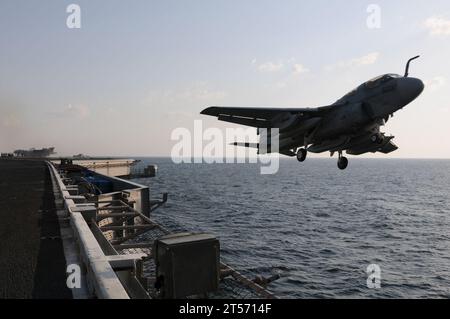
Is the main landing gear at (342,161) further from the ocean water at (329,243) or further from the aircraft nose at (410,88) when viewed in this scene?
the ocean water at (329,243)

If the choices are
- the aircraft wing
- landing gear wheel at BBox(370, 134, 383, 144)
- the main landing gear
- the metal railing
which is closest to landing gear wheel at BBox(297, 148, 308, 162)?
the main landing gear

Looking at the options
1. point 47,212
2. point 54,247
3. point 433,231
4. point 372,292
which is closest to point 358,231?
point 433,231

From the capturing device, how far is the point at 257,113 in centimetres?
1962

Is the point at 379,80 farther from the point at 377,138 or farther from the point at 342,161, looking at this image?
the point at 342,161

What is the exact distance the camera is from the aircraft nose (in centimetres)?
1512

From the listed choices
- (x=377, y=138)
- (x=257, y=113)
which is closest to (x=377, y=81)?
(x=377, y=138)

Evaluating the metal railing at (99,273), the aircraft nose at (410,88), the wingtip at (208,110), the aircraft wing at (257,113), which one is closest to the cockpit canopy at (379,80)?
the aircraft nose at (410,88)

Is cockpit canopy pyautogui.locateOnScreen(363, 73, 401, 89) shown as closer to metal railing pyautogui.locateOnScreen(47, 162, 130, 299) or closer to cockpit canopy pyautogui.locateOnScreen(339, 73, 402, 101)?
cockpit canopy pyautogui.locateOnScreen(339, 73, 402, 101)

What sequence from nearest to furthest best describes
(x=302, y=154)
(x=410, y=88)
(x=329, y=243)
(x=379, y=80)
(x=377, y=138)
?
(x=410, y=88) → (x=379, y=80) → (x=377, y=138) → (x=302, y=154) → (x=329, y=243)

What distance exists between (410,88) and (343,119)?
3.27 metres

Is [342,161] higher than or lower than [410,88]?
lower

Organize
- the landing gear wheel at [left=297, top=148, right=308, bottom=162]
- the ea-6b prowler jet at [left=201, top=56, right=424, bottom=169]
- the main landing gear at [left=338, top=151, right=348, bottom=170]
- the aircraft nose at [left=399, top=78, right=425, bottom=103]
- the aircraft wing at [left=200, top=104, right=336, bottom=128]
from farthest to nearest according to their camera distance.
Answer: the landing gear wheel at [left=297, top=148, right=308, bottom=162]
the main landing gear at [left=338, top=151, right=348, bottom=170]
the aircraft wing at [left=200, top=104, right=336, bottom=128]
the ea-6b prowler jet at [left=201, top=56, right=424, bottom=169]
the aircraft nose at [left=399, top=78, right=425, bottom=103]
